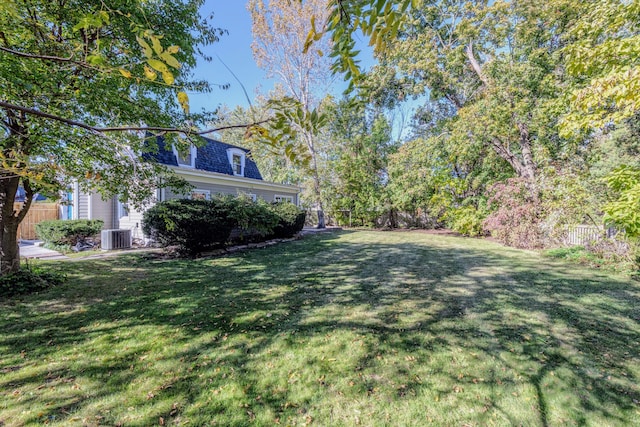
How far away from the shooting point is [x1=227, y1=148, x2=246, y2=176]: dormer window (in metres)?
14.7

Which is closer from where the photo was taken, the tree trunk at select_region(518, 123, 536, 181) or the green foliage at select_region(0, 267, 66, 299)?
the green foliage at select_region(0, 267, 66, 299)

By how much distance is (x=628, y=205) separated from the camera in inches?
164

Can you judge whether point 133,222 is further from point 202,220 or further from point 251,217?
point 251,217

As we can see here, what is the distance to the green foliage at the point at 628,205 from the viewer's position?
13.5 ft

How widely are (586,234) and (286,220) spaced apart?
10334 millimetres

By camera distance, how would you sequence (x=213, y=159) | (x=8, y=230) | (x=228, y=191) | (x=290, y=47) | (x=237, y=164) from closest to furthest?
(x=8, y=230)
(x=228, y=191)
(x=213, y=159)
(x=237, y=164)
(x=290, y=47)

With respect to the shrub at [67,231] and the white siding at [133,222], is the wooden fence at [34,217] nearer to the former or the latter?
the shrub at [67,231]

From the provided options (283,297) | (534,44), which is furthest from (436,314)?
(534,44)

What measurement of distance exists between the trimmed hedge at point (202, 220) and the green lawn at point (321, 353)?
226cm

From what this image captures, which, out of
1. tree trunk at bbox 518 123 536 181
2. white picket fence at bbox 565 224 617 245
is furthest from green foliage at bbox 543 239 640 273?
tree trunk at bbox 518 123 536 181

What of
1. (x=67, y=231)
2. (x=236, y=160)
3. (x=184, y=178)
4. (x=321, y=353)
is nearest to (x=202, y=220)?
(x=184, y=178)

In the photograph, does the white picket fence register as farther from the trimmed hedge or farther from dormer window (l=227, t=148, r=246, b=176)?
dormer window (l=227, t=148, r=246, b=176)

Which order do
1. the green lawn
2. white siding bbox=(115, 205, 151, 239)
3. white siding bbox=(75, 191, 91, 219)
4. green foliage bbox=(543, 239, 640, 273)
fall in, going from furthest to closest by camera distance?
1. white siding bbox=(75, 191, 91, 219)
2. white siding bbox=(115, 205, 151, 239)
3. green foliage bbox=(543, 239, 640, 273)
4. the green lawn

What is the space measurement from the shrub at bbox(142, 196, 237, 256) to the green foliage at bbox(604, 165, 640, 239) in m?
8.87
